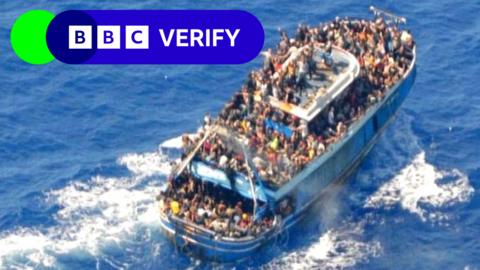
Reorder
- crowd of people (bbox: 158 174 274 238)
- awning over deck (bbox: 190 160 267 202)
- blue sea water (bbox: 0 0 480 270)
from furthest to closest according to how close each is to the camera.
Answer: blue sea water (bbox: 0 0 480 270) < awning over deck (bbox: 190 160 267 202) < crowd of people (bbox: 158 174 274 238)

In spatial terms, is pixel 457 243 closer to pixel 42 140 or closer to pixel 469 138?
pixel 469 138

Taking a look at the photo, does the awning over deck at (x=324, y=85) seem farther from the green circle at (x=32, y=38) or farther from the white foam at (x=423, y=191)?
the green circle at (x=32, y=38)

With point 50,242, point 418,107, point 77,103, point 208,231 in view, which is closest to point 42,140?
point 77,103

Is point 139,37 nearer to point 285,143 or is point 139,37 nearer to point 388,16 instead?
point 285,143

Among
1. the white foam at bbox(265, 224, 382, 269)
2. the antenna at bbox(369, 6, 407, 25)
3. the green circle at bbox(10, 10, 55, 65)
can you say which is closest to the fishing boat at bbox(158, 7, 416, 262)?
the white foam at bbox(265, 224, 382, 269)

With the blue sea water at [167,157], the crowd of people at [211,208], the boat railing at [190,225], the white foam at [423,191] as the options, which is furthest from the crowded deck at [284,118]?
the white foam at [423,191]

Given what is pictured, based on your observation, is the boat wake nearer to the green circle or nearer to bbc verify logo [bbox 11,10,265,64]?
bbc verify logo [bbox 11,10,265,64]
